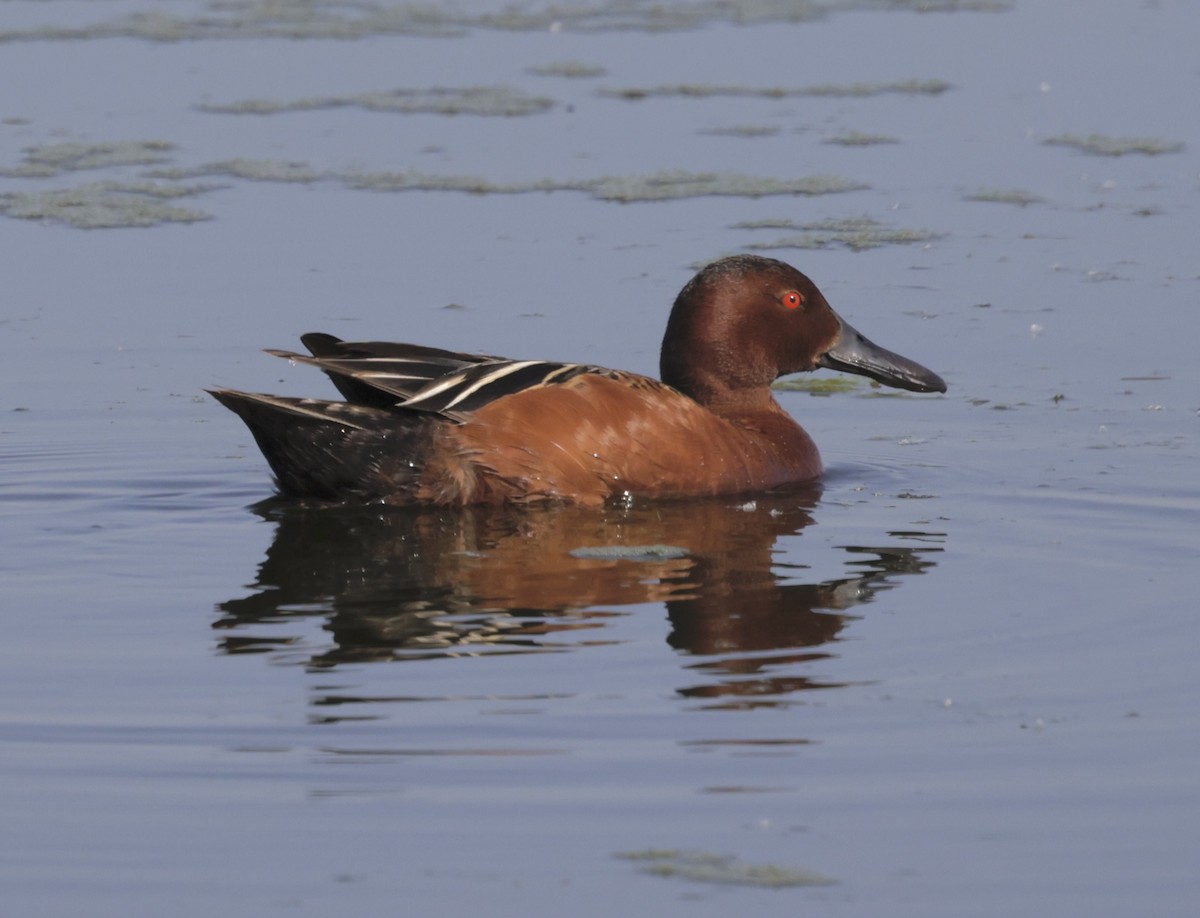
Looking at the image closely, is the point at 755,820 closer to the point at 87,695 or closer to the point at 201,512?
the point at 87,695

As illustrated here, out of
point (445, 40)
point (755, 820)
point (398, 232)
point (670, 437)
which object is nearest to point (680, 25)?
point (445, 40)

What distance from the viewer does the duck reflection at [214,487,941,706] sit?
6.01m

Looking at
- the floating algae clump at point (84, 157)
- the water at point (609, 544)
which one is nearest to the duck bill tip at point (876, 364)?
the water at point (609, 544)

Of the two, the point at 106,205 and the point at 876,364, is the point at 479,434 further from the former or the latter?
the point at 106,205

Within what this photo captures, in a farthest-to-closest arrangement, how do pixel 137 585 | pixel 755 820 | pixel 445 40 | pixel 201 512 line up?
pixel 445 40
pixel 201 512
pixel 137 585
pixel 755 820

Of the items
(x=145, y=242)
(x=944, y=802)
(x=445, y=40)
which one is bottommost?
(x=944, y=802)

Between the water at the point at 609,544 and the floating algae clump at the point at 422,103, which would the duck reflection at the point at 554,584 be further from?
the floating algae clump at the point at 422,103

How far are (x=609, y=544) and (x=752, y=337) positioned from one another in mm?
1736

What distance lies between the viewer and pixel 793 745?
5098 millimetres

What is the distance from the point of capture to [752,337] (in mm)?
8812

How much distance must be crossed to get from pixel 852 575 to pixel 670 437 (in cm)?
137

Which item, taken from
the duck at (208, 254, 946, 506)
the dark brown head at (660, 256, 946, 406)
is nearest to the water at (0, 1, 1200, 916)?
the duck at (208, 254, 946, 506)

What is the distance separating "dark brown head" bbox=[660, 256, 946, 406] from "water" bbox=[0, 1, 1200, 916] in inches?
15.0

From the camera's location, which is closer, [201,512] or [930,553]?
[930,553]
